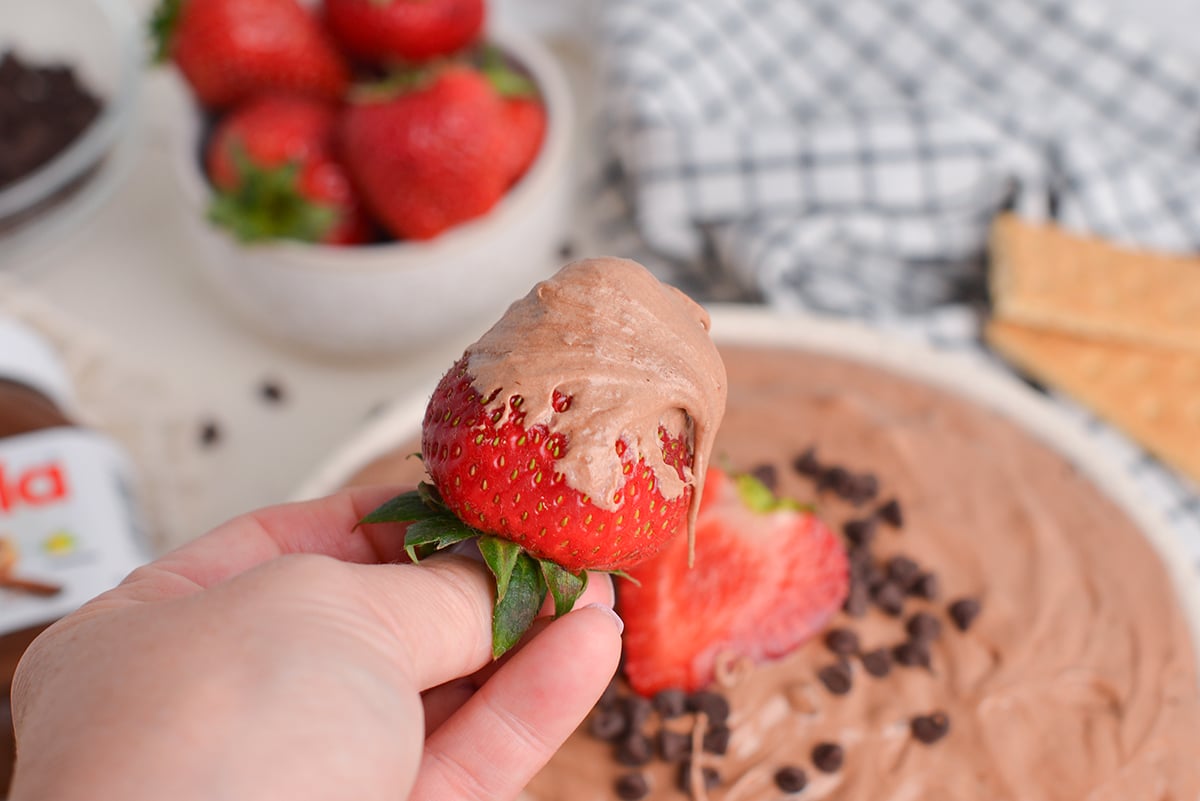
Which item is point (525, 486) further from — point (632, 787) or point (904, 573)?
point (904, 573)

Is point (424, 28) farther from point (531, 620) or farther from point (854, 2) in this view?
point (531, 620)

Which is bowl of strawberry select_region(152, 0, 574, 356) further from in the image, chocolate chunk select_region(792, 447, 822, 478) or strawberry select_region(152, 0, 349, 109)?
chocolate chunk select_region(792, 447, 822, 478)

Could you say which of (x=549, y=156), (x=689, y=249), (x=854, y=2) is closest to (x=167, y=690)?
(x=549, y=156)

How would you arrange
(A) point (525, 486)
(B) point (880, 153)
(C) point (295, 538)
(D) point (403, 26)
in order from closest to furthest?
1. (A) point (525, 486)
2. (C) point (295, 538)
3. (D) point (403, 26)
4. (B) point (880, 153)

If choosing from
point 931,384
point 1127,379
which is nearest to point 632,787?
point 931,384

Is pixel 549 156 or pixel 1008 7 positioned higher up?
pixel 549 156

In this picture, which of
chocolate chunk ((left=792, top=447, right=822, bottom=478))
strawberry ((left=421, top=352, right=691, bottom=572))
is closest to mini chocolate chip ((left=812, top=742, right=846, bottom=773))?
chocolate chunk ((left=792, top=447, right=822, bottom=478))
